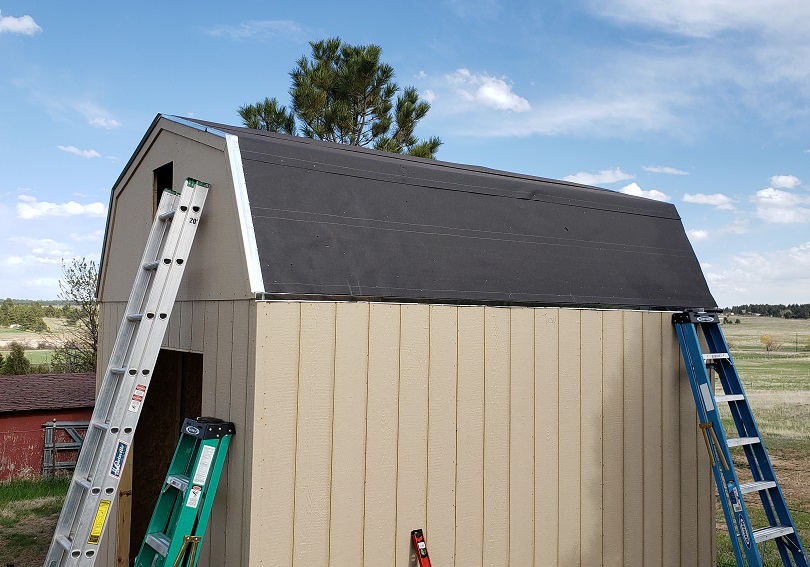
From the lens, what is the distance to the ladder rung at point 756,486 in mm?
5191

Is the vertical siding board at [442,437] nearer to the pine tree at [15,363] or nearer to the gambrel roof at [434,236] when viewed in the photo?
the gambrel roof at [434,236]

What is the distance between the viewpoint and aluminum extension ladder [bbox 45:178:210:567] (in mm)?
3951

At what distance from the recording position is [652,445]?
541 centimetres

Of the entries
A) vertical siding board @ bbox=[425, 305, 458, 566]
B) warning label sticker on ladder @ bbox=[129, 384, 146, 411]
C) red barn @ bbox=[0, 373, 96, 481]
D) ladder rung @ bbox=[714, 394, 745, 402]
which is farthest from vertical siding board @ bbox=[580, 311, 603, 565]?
red barn @ bbox=[0, 373, 96, 481]

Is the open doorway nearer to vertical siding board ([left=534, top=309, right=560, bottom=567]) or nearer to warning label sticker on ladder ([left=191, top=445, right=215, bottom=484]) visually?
warning label sticker on ladder ([left=191, top=445, right=215, bottom=484])

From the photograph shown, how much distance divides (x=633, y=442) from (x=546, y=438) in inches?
35.6

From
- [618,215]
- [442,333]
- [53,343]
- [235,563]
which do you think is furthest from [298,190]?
[53,343]

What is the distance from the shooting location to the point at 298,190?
428 centimetres

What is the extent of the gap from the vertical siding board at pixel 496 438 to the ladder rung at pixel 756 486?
197 cm

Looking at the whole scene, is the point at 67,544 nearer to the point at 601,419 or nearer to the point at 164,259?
the point at 164,259

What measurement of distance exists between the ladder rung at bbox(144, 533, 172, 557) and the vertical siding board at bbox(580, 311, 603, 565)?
2.85 metres

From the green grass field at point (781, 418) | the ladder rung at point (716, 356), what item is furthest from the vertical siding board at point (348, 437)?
the green grass field at point (781, 418)

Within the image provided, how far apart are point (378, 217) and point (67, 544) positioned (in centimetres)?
271

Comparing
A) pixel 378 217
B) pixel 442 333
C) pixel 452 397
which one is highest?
pixel 378 217
